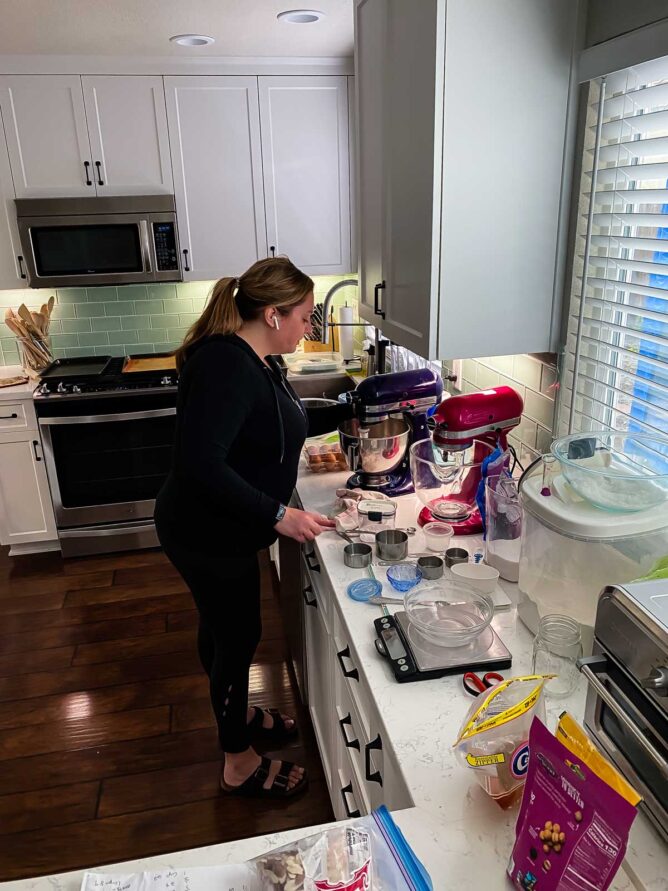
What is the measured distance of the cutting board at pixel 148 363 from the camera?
12.4ft

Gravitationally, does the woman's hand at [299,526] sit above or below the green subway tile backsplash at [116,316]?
below

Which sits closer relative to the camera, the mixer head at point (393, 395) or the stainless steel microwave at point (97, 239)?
the mixer head at point (393, 395)

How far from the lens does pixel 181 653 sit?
2820 mm

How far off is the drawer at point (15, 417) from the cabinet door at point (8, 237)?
2.13 ft

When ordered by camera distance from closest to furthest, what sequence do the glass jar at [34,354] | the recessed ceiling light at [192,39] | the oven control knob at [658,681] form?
1. the oven control knob at [658,681]
2. the recessed ceiling light at [192,39]
3. the glass jar at [34,354]

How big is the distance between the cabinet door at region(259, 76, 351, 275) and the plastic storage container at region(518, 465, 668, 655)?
9.02 feet

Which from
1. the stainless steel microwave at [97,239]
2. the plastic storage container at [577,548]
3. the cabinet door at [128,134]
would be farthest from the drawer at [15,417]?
the plastic storage container at [577,548]

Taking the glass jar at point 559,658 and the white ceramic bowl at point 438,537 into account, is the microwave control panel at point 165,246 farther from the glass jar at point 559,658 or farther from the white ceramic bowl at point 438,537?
the glass jar at point 559,658

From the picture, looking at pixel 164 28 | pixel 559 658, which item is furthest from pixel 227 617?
pixel 164 28

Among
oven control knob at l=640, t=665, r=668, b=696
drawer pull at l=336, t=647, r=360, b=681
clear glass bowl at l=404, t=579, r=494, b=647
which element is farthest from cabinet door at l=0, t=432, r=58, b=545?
oven control knob at l=640, t=665, r=668, b=696

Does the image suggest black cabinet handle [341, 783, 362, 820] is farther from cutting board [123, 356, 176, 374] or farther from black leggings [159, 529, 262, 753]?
cutting board [123, 356, 176, 374]

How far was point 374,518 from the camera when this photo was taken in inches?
73.3

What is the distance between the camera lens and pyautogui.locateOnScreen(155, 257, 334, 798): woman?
64.9 inches

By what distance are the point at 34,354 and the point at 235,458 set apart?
2.54 metres
